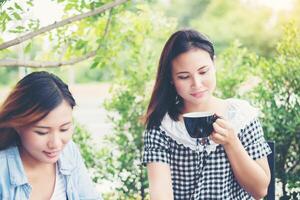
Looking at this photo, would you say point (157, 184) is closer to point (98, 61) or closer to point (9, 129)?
point (9, 129)

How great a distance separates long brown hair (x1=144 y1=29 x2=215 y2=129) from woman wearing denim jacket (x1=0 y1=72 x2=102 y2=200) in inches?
14.9

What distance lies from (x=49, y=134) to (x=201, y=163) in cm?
63

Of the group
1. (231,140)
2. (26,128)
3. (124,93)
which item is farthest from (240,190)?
(124,93)

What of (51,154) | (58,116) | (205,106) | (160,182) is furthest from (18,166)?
(205,106)

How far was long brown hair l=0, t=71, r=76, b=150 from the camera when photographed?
1.77m

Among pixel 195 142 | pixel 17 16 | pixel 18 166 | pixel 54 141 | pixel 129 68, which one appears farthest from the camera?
pixel 129 68

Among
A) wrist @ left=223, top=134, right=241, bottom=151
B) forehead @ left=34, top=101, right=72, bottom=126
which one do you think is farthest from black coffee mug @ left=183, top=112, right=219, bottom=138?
forehead @ left=34, top=101, right=72, bottom=126

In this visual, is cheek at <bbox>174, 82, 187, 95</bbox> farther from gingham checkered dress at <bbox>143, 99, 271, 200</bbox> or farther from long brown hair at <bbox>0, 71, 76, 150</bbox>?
long brown hair at <bbox>0, 71, 76, 150</bbox>

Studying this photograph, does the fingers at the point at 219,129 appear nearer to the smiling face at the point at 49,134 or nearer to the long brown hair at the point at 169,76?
the long brown hair at the point at 169,76

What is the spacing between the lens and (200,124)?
5.87ft

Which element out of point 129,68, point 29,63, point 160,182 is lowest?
point 160,182

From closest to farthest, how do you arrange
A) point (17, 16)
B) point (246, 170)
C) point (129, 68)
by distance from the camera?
point (246, 170)
point (17, 16)
point (129, 68)

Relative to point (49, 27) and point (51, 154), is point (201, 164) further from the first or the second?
point (49, 27)

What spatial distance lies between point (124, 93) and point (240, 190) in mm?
1065
